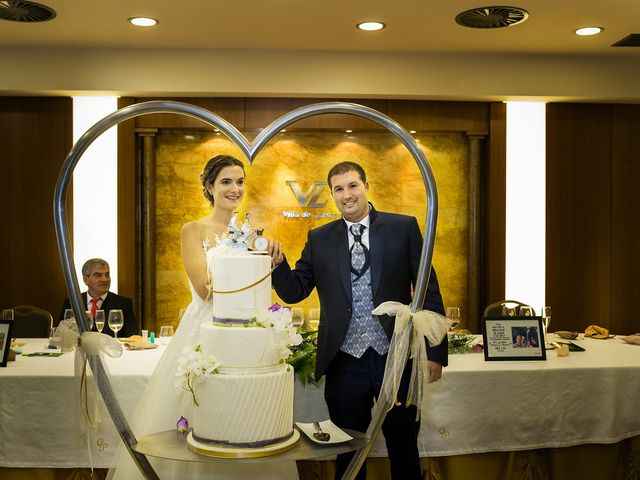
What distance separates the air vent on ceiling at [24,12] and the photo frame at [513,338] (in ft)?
11.9

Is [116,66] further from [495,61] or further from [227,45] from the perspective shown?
[495,61]

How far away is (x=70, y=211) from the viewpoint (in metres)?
6.36

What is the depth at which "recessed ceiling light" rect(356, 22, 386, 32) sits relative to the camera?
5.41 meters

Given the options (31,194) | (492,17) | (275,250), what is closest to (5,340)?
(275,250)

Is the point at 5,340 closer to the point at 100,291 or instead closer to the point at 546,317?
the point at 100,291

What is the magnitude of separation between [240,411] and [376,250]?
43.2 inches

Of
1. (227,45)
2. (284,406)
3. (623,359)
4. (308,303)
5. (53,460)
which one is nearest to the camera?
(284,406)

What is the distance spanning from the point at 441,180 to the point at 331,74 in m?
1.39

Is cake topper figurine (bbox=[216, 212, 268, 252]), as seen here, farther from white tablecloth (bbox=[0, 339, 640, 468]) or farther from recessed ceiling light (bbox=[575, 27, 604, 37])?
recessed ceiling light (bbox=[575, 27, 604, 37])

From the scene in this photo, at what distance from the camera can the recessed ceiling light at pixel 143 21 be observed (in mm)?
5285

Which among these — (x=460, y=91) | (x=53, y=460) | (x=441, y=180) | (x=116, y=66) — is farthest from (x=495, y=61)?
(x=53, y=460)

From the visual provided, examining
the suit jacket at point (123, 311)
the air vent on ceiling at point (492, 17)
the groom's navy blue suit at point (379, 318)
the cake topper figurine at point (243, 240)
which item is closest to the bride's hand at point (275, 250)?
the cake topper figurine at point (243, 240)

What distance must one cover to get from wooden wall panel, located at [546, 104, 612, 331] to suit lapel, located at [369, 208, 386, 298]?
406 centimetres

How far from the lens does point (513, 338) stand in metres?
3.77
